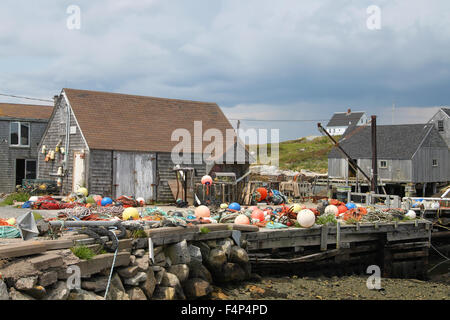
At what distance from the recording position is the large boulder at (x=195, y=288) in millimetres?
11391

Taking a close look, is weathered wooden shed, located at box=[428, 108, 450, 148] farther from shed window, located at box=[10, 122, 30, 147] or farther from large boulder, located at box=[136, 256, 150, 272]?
large boulder, located at box=[136, 256, 150, 272]

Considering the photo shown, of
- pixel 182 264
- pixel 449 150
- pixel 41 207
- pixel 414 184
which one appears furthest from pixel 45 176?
pixel 449 150

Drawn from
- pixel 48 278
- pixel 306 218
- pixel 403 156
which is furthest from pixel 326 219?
pixel 403 156

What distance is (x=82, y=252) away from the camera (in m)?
9.42

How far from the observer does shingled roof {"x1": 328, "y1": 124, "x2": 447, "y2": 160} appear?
42.2 metres

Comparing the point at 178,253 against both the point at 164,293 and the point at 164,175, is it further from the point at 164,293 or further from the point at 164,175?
the point at 164,175

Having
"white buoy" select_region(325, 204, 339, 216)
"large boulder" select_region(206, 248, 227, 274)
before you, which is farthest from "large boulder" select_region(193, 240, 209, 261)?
"white buoy" select_region(325, 204, 339, 216)

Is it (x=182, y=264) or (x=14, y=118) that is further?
(x=14, y=118)

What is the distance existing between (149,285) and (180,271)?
139 cm

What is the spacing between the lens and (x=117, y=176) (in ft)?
75.9

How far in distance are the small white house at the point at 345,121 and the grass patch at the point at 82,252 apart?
91.8 meters

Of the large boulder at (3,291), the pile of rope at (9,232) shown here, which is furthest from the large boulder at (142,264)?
the large boulder at (3,291)
